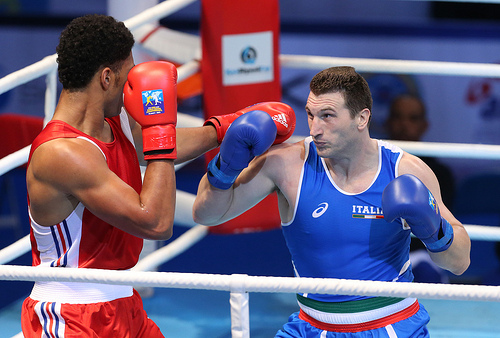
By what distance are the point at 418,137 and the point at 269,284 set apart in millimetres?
3009

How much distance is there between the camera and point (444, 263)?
1950mm

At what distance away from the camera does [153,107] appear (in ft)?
5.85

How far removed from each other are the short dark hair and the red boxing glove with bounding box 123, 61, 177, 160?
0.45m

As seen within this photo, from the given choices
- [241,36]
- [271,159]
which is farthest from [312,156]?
[241,36]

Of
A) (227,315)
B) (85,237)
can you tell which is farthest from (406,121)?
(85,237)

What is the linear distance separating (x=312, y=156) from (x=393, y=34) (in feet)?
8.77

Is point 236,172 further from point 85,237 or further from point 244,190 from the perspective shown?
point 85,237

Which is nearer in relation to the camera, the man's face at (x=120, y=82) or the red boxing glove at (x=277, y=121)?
the man's face at (x=120, y=82)

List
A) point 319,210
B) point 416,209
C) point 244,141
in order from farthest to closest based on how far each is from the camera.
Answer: point 319,210
point 244,141
point 416,209

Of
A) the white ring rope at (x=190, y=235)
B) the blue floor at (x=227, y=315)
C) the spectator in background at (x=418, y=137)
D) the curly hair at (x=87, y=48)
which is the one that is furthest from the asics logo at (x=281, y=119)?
the spectator in background at (x=418, y=137)

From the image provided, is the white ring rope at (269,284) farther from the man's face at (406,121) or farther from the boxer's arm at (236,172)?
the man's face at (406,121)

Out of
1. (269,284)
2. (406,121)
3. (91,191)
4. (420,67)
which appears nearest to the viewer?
(269,284)

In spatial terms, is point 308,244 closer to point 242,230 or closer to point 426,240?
point 426,240

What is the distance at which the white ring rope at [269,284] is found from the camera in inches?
56.2
